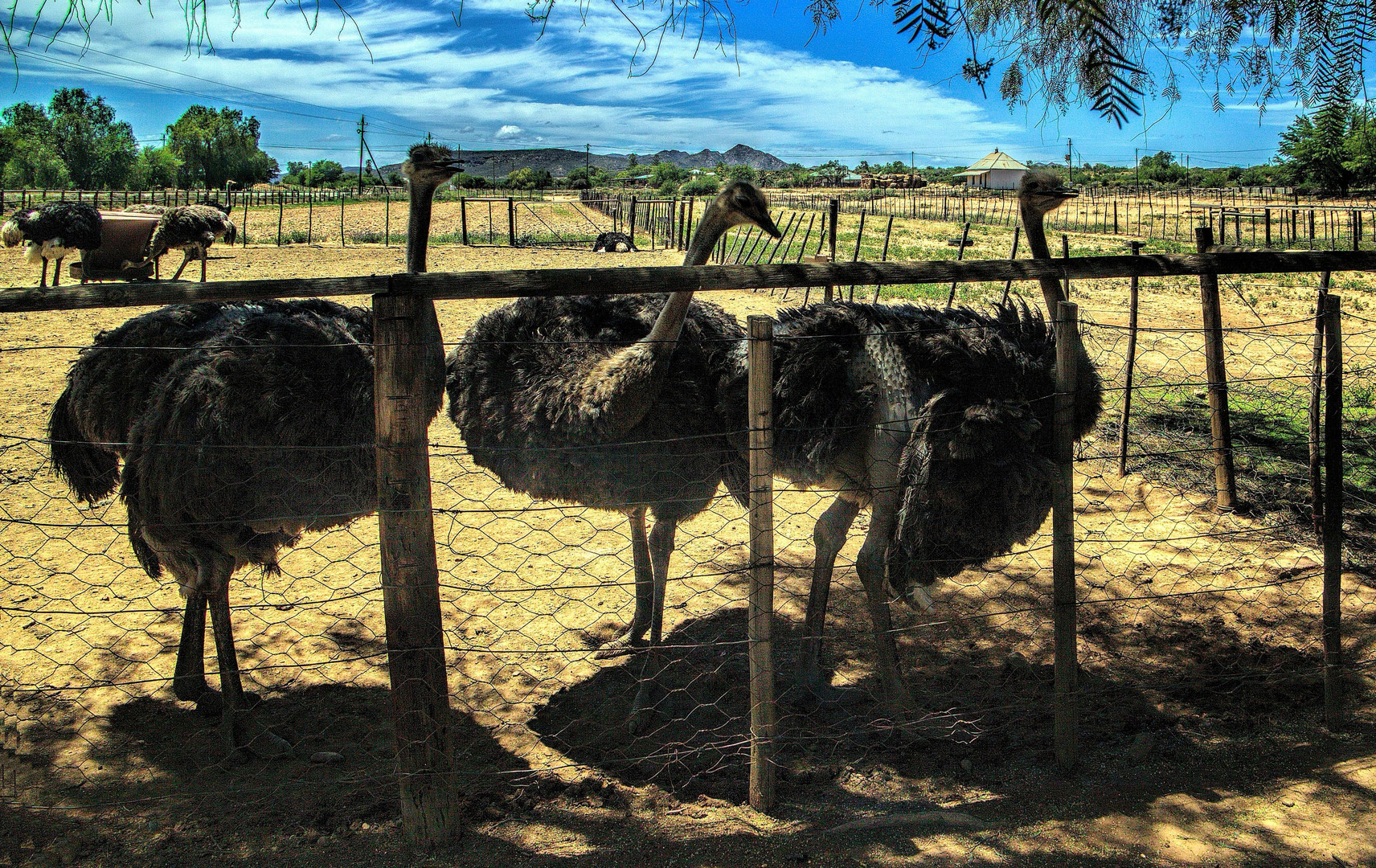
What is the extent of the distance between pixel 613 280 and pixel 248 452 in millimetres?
1579

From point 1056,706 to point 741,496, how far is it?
4.63 ft

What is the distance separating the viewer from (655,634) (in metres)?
4.17

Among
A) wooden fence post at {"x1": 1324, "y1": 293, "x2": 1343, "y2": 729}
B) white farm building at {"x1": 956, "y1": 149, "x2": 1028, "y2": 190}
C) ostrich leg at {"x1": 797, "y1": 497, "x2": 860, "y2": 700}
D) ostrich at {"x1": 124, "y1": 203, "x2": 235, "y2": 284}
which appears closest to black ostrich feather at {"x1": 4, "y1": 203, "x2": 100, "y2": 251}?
ostrich at {"x1": 124, "y1": 203, "x2": 235, "y2": 284}

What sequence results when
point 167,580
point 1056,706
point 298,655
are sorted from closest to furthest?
point 1056,706 < point 298,655 < point 167,580

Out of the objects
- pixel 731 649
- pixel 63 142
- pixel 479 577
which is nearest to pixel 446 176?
pixel 479 577

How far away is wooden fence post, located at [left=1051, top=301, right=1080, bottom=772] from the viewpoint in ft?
10.7

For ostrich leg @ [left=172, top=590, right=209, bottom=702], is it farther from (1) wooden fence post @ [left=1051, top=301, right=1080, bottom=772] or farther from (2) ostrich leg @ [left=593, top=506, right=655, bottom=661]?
(1) wooden fence post @ [left=1051, top=301, right=1080, bottom=772]

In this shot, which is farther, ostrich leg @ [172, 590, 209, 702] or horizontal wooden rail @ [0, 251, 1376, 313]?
ostrich leg @ [172, 590, 209, 702]

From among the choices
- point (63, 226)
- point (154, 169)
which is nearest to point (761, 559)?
point (63, 226)

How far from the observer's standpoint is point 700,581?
5.20 metres

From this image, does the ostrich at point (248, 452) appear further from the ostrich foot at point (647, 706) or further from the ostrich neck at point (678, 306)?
the ostrich foot at point (647, 706)

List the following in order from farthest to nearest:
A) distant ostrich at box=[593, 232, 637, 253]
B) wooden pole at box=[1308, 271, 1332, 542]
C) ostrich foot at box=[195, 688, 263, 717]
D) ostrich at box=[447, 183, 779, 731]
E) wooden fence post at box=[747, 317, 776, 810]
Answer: distant ostrich at box=[593, 232, 637, 253] → wooden pole at box=[1308, 271, 1332, 542] → ostrich foot at box=[195, 688, 263, 717] → ostrich at box=[447, 183, 779, 731] → wooden fence post at box=[747, 317, 776, 810]

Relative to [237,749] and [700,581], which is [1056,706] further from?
[237,749]

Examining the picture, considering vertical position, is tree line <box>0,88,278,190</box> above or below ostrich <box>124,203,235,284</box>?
above
